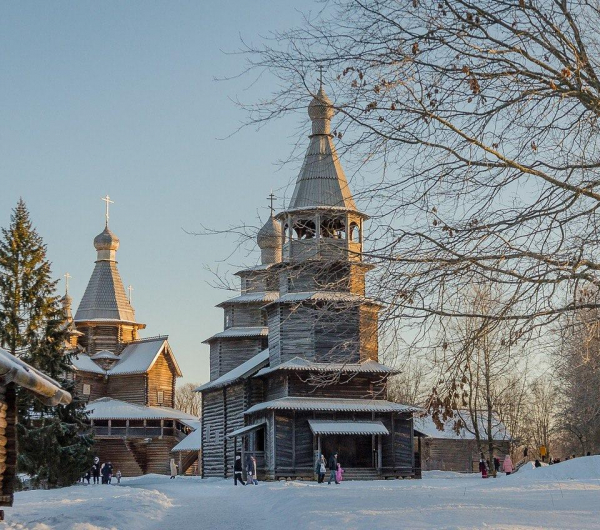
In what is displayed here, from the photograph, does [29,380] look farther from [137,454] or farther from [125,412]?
[137,454]

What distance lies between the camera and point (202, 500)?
25094 mm

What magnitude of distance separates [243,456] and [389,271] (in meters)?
34.3

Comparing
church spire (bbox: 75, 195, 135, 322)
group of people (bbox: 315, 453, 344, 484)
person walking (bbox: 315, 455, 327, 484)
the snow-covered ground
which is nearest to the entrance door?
group of people (bbox: 315, 453, 344, 484)

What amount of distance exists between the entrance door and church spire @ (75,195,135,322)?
29.3 m

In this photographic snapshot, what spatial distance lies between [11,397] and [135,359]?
1993 inches

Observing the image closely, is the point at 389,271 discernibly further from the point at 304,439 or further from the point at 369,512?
the point at 304,439

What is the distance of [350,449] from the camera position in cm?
4334

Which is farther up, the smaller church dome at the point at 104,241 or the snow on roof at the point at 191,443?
the smaller church dome at the point at 104,241

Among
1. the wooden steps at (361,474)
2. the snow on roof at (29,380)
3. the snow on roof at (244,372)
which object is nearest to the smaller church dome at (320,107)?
the snow on roof at (29,380)

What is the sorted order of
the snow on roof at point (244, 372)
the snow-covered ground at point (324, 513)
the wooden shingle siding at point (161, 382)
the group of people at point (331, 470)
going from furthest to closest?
the wooden shingle siding at point (161, 382) < the snow on roof at point (244, 372) < the group of people at point (331, 470) < the snow-covered ground at point (324, 513)

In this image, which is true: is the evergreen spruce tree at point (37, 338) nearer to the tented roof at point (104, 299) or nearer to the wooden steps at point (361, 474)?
the wooden steps at point (361, 474)

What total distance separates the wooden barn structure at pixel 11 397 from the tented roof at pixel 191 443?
4149 cm

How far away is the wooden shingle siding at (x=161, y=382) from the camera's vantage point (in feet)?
217

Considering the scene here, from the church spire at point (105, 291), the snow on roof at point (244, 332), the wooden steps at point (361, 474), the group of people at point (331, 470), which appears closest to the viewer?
the group of people at point (331, 470)
